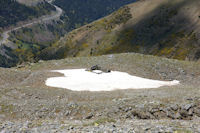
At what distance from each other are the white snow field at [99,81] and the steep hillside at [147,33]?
254ft

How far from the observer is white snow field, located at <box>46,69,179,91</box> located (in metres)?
33.8

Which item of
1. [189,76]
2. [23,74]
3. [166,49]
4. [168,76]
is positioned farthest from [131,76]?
[166,49]

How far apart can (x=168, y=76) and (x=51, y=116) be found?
28370 mm

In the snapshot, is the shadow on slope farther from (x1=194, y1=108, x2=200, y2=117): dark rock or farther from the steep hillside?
(x1=194, y1=108, x2=200, y2=117): dark rock

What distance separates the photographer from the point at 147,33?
149625 mm

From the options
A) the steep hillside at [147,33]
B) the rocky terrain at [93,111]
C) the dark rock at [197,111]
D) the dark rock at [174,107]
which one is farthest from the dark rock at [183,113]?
the steep hillside at [147,33]

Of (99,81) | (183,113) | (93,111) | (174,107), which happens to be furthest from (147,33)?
(93,111)

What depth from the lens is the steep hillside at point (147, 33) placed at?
122 metres

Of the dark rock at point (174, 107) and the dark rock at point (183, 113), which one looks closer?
the dark rock at point (183, 113)

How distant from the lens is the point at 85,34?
189m

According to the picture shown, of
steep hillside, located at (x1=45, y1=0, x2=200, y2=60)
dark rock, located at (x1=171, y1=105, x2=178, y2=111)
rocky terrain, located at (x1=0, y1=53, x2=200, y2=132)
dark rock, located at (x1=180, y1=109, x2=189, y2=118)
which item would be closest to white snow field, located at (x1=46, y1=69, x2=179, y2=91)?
rocky terrain, located at (x1=0, y1=53, x2=200, y2=132)

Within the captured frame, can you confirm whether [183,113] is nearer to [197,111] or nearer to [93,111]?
[197,111]

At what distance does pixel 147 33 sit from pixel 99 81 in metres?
120

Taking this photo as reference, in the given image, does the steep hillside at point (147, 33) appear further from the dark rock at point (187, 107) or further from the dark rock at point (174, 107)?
the dark rock at point (174, 107)
